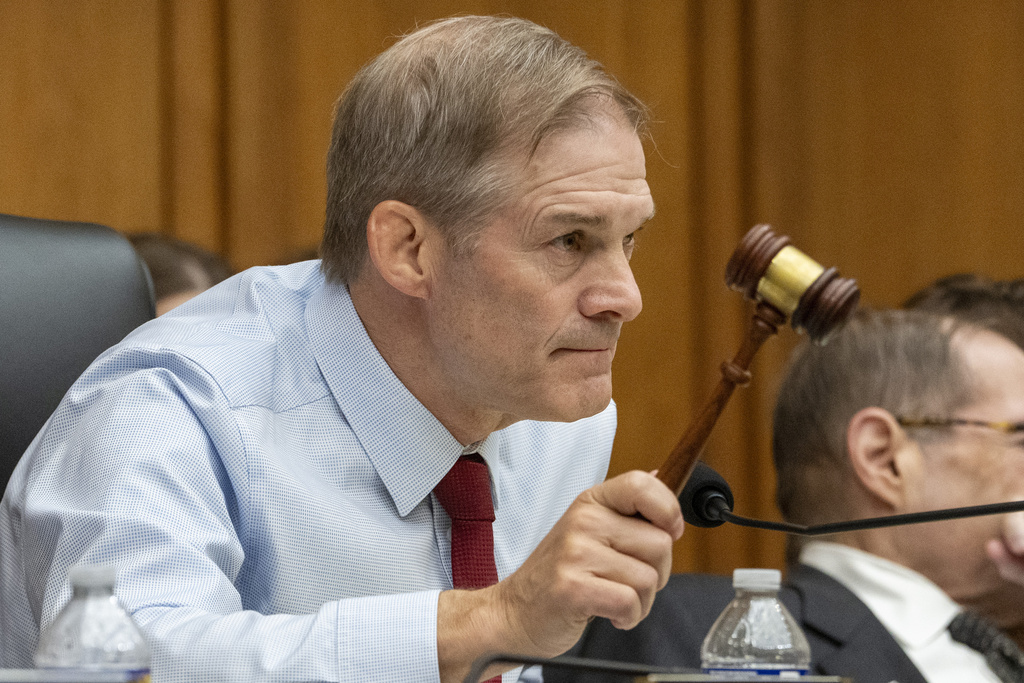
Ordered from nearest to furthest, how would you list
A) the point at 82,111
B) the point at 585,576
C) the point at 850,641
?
the point at 585,576, the point at 850,641, the point at 82,111

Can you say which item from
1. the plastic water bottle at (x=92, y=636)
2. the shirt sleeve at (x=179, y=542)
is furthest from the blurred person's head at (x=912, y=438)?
the plastic water bottle at (x=92, y=636)

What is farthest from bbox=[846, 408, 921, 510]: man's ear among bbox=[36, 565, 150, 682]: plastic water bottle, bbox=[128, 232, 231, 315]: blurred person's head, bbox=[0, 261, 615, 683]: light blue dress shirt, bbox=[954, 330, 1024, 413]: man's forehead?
bbox=[36, 565, 150, 682]: plastic water bottle

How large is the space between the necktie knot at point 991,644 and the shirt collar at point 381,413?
788 mm

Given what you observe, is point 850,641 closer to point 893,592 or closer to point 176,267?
point 893,592

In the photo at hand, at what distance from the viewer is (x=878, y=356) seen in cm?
172

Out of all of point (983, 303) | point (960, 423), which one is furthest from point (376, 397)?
point (983, 303)

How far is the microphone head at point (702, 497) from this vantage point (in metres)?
0.96

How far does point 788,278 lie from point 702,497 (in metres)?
0.20

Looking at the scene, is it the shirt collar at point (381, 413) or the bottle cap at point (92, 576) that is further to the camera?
the shirt collar at point (381, 413)

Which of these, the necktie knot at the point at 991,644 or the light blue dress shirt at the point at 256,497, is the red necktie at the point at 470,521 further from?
the necktie knot at the point at 991,644

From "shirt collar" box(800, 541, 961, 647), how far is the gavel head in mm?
730

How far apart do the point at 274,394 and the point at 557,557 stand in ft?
1.31

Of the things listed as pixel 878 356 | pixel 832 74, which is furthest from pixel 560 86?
pixel 832 74

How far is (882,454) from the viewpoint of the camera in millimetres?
1675
